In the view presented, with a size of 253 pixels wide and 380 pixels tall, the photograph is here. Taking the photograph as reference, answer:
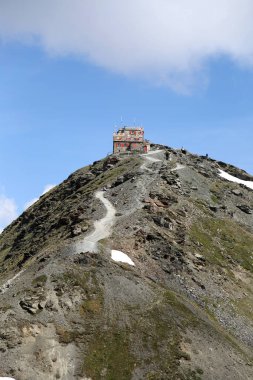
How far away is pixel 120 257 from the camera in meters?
78.4

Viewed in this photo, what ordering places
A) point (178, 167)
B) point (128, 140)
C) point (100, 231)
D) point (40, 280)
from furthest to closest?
point (128, 140) → point (178, 167) → point (100, 231) → point (40, 280)

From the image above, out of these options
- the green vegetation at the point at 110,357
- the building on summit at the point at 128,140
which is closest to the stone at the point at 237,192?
the building on summit at the point at 128,140

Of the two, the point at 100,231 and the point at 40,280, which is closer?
the point at 40,280

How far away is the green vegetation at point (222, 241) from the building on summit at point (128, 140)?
6891 cm

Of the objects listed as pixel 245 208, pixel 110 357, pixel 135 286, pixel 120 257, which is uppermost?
pixel 245 208

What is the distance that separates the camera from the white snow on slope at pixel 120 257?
254 feet

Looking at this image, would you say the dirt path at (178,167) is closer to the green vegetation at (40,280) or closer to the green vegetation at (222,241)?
the green vegetation at (222,241)

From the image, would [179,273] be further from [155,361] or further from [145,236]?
[155,361]

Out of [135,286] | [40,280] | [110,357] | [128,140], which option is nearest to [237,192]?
[128,140]

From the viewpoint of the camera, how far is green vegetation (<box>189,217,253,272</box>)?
311ft

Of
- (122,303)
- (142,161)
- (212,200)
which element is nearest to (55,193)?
(142,161)

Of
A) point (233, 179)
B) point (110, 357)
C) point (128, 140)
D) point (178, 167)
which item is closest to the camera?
point (110, 357)

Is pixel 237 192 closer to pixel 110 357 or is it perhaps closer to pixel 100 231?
pixel 100 231

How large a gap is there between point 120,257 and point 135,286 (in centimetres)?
885
